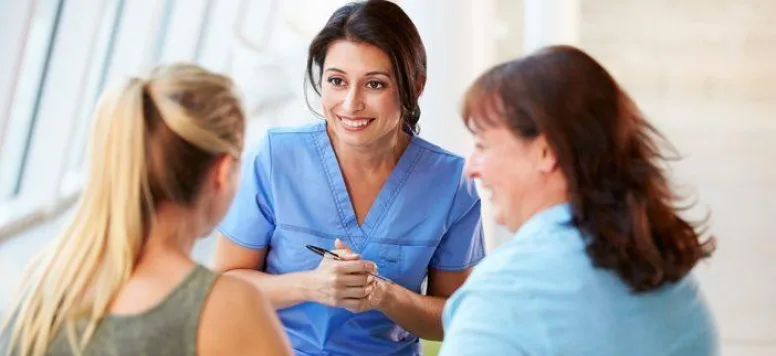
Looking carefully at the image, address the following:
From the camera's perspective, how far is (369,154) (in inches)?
89.6

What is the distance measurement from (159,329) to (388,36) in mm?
981

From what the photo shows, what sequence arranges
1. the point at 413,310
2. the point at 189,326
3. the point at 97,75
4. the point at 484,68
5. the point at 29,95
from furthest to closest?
the point at 97,75 → the point at 484,68 → the point at 29,95 → the point at 413,310 → the point at 189,326

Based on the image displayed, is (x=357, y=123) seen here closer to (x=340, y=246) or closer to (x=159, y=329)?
(x=340, y=246)

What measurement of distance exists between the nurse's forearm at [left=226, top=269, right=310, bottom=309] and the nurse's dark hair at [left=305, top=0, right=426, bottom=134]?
39 cm

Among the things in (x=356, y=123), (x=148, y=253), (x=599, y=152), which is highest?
(x=599, y=152)

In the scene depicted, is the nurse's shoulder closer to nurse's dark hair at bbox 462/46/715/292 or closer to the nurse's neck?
the nurse's neck

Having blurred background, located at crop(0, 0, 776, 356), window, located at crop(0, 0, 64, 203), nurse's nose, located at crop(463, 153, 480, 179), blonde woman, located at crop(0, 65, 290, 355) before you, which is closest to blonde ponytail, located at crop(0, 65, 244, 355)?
blonde woman, located at crop(0, 65, 290, 355)

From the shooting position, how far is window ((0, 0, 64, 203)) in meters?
3.24

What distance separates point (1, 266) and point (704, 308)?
1687 mm

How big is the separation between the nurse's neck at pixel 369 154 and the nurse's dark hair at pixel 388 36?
7 cm

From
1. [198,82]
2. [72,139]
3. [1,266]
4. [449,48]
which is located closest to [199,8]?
[449,48]

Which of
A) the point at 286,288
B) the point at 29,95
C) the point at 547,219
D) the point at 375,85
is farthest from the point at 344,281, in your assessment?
the point at 29,95

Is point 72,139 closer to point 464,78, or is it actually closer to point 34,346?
point 464,78

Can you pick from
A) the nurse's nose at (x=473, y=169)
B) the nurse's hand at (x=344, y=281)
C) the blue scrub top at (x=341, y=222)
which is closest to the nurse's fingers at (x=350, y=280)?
the nurse's hand at (x=344, y=281)
